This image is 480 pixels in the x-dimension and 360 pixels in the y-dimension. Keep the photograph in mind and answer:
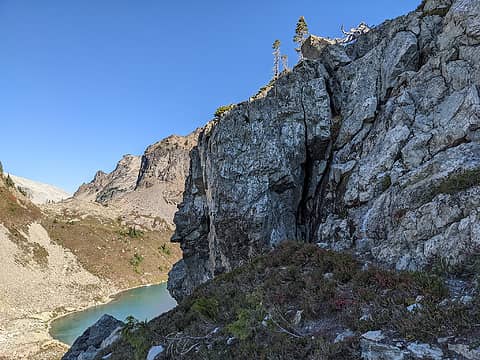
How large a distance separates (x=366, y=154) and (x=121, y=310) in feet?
221

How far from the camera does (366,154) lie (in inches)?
965

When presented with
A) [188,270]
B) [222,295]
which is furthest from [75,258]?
[222,295]

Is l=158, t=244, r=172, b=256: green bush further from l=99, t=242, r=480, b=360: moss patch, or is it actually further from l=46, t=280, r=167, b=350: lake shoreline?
l=99, t=242, r=480, b=360: moss patch

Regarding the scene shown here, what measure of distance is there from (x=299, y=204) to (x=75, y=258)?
8794cm

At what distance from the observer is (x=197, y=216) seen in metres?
44.6

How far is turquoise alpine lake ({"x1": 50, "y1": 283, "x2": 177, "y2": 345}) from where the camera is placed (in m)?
56.5

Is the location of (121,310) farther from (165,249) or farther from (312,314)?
(312,314)

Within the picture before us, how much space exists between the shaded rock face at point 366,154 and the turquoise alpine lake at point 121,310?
29.5 metres

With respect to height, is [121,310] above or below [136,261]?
below

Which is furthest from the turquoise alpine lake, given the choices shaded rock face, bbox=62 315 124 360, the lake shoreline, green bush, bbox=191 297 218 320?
green bush, bbox=191 297 218 320

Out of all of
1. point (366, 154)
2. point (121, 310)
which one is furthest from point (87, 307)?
point (366, 154)

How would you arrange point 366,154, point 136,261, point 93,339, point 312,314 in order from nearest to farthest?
point 312,314 → point 366,154 → point 93,339 → point 136,261

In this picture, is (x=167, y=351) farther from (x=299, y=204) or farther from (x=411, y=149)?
(x=299, y=204)

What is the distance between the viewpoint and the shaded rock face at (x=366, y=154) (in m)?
14.4
